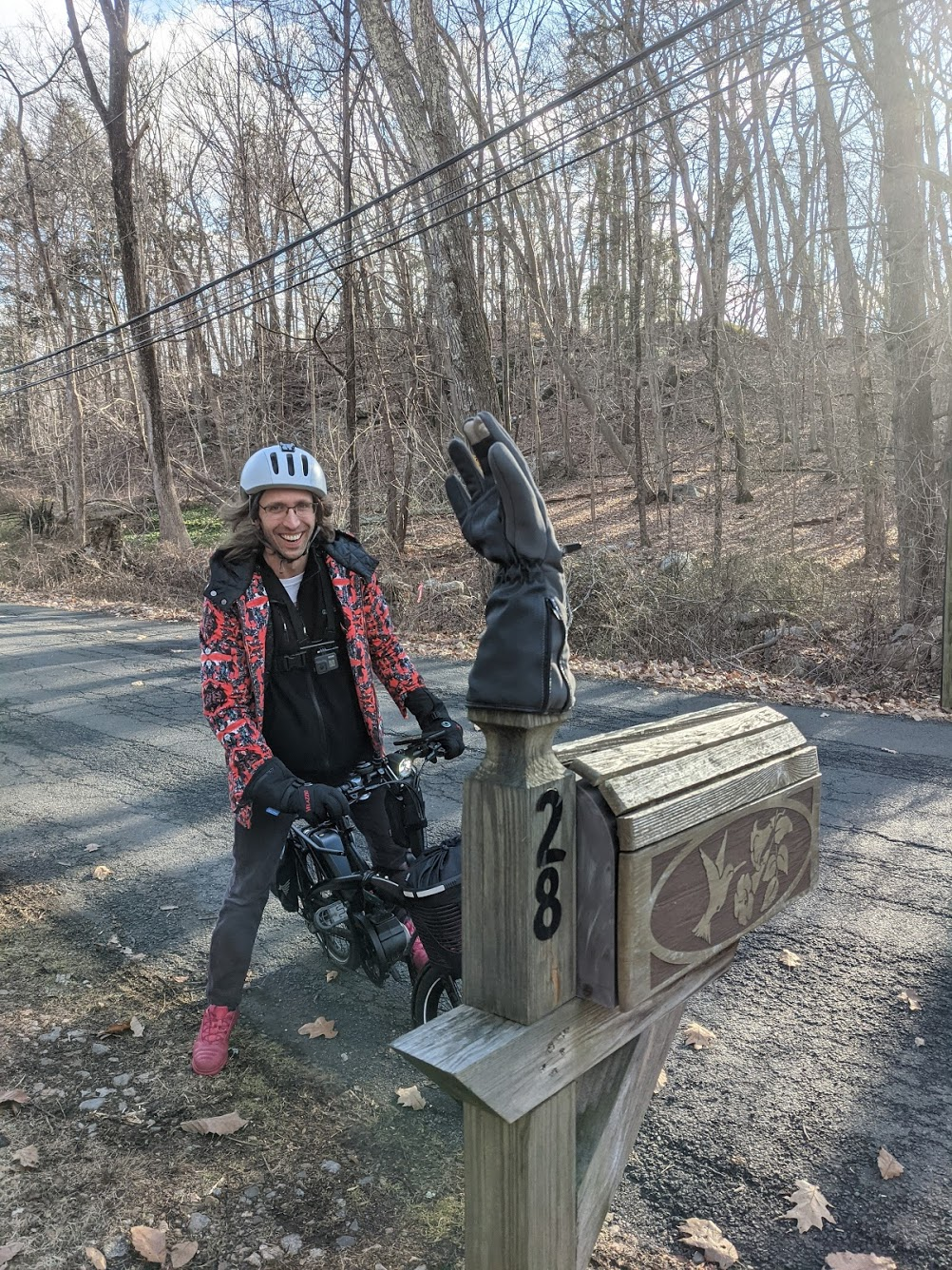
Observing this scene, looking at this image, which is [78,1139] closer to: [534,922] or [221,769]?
[534,922]

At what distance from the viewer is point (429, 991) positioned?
3084 millimetres

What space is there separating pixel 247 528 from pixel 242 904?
4.55ft

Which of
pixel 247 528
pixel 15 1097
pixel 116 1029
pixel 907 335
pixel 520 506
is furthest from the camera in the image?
pixel 907 335

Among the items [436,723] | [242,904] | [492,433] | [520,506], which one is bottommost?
[242,904]

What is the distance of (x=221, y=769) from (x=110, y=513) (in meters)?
19.4

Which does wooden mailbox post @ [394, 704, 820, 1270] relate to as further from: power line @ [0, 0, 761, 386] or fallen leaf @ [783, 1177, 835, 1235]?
power line @ [0, 0, 761, 386]

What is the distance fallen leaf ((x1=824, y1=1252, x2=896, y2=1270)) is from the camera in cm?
226

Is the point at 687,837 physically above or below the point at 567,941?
above

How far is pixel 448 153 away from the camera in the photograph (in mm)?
10734

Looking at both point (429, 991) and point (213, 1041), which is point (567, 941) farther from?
point (213, 1041)

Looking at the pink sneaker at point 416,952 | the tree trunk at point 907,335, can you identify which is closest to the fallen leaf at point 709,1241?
the pink sneaker at point 416,952

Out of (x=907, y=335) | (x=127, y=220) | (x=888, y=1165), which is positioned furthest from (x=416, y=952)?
(x=127, y=220)

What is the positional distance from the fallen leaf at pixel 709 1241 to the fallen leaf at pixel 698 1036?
2.80 ft

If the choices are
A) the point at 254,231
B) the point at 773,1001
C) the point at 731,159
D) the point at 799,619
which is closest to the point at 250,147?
the point at 254,231
